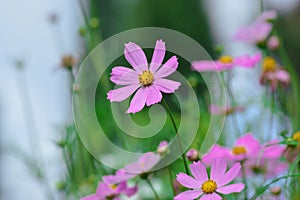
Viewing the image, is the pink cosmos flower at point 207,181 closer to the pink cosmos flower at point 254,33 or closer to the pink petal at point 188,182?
the pink petal at point 188,182

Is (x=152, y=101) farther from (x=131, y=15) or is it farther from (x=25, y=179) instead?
(x=131, y=15)

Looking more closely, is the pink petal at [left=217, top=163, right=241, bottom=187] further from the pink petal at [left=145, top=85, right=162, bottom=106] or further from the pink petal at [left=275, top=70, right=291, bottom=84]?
the pink petal at [left=275, top=70, right=291, bottom=84]

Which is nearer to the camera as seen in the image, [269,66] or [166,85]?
[166,85]

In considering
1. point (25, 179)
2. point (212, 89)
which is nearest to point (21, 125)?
point (25, 179)

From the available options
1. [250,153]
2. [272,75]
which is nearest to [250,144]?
[250,153]

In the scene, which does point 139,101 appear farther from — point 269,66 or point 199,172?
point 269,66

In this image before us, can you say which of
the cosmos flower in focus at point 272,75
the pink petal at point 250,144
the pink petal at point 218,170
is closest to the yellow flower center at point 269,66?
the cosmos flower in focus at point 272,75
